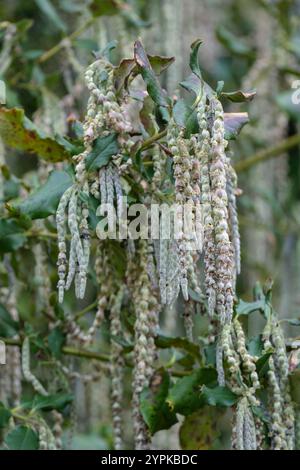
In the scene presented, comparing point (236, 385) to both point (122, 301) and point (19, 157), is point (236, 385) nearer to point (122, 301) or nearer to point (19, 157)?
point (122, 301)

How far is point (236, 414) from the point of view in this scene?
162 centimetres

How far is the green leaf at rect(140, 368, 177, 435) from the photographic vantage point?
1.77m

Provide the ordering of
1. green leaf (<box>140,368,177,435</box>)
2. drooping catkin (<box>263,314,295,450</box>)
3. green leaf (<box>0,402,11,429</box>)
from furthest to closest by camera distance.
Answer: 1. green leaf (<box>0,402,11,429</box>)
2. green leaf (<box>140,368,177,435</box>)
3. drooping catkin (<box>263,314,295,450</box>)

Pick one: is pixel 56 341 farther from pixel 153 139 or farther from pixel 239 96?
pixel 239 96

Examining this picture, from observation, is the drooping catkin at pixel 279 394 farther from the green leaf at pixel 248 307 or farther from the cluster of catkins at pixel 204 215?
the cluster of catkins at pixel 204 215

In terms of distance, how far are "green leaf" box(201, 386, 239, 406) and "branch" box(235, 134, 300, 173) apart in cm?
137

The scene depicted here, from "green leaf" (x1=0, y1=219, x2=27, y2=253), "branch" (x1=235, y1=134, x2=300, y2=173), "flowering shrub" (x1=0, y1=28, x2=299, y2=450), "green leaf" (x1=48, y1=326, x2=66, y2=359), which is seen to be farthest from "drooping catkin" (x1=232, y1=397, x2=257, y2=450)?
"branch" (x1=235, y1=134, x2=300, y2=173)

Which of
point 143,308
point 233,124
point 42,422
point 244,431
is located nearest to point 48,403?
point 42,422

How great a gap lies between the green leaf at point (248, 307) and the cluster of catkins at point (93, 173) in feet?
1.12

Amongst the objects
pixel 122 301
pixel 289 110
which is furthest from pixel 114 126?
pixel 289 110

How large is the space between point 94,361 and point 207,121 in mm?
853

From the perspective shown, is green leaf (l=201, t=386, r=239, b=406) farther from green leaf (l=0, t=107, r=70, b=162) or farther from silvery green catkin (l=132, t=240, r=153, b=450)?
green leaf (l=0, t=107, r=70, b=162)

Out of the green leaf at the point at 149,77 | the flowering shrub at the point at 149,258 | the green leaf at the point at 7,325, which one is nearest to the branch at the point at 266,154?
the flowering shrub at the point at 149,258

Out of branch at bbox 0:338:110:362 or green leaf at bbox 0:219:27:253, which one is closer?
green leaf at bbox 0:219:27:253
